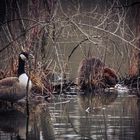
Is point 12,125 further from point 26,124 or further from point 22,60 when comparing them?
point 22,60

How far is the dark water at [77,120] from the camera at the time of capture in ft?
34.5

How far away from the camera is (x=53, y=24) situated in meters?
16.3

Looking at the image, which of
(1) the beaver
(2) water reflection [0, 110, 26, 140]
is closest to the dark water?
(2) water reflection [0, 110, 26, 140]

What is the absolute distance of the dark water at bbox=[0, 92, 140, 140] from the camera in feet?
34.5

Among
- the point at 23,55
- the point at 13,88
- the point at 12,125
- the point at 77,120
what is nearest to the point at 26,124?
the point at 12,125

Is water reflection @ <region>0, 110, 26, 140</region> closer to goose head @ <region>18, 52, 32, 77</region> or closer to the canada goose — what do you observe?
the canada goose

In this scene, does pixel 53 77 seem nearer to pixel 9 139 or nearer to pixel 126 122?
pixel 126 122

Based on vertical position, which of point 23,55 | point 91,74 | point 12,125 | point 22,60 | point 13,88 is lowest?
point 12,125

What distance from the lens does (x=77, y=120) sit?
480 inches

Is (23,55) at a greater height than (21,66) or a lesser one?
greater

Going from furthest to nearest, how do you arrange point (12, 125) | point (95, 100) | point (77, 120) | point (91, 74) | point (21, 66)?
1. point (91, 74)
2. point (95, 100)
3. point (21, 66)
4. point (77, 120)
5. point (12, 125)

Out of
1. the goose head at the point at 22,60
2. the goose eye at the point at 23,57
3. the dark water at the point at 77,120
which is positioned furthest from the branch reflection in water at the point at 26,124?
the goose eye at the point at 23,57

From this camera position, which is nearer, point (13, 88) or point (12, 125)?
point (12, 125)

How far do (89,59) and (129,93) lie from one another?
1694mm
